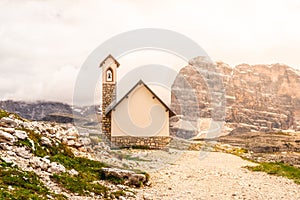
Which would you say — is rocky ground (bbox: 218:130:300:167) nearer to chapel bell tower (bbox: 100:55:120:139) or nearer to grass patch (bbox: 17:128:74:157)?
chapel bell tower (bbox: 100:55:120:139)

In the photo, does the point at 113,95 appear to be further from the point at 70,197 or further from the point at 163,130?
the point at 70,197

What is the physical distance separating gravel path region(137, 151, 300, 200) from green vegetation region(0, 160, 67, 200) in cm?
508

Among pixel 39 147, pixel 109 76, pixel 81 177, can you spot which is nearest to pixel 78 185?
pixel 81 177

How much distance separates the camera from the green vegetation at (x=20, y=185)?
37.4 feet

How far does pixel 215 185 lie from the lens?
20328 millimetres

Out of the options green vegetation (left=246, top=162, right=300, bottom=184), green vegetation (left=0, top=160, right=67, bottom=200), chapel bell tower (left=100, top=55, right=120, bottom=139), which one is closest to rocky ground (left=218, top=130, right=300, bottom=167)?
green vegetation (left=246, top=162, right=300, bottom=184)

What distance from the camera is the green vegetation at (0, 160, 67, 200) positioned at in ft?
37.4

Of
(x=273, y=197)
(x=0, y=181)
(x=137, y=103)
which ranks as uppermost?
(x=137, y=103)

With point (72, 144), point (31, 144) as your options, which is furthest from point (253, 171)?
point (31, 144)

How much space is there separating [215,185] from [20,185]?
38.2 ft

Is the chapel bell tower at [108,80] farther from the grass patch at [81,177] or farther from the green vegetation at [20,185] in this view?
the green vegetation at [20,185]

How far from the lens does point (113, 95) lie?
40375mm

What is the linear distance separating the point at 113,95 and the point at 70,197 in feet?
88.8

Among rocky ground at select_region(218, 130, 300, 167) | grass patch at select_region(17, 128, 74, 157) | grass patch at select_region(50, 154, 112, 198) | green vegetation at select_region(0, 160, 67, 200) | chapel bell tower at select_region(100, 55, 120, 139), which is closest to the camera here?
green vegetation at select_region(0, 160, 67, 200)
